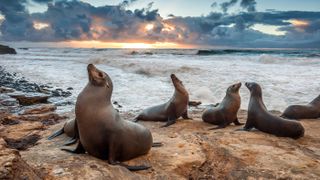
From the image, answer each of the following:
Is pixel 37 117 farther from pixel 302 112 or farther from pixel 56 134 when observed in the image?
pixel 302 112

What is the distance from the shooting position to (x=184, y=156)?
5.89m

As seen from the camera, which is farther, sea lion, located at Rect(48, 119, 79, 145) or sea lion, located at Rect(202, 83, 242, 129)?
sea lion, located at Rect(202, 83, 242, 129)

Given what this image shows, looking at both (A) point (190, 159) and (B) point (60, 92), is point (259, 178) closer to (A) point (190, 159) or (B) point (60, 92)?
(A) point (190, 159)

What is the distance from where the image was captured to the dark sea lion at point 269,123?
7.84m

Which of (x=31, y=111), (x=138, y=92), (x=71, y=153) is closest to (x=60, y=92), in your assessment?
(x=138, y=92)

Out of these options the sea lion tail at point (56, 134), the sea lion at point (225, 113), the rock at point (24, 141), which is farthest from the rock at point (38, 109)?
the sea lion at point (225, 113)

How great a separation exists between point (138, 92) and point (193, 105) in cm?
341

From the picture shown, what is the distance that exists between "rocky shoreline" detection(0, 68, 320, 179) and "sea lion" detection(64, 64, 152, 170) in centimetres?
16

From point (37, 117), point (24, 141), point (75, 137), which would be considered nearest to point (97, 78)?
point (75, 137)

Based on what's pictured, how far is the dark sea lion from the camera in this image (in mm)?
7844

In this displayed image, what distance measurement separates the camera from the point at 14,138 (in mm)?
7273

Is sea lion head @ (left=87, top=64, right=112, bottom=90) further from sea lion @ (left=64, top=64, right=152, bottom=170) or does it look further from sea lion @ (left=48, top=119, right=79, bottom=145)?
sea lion @ (left=48, top=119, right=79, bottom=145)

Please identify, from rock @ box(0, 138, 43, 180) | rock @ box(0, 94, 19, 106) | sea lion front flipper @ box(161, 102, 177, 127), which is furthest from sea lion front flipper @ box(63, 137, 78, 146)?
rock @ box(0, 94, 19, 106)

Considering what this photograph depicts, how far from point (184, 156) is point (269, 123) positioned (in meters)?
2.96
